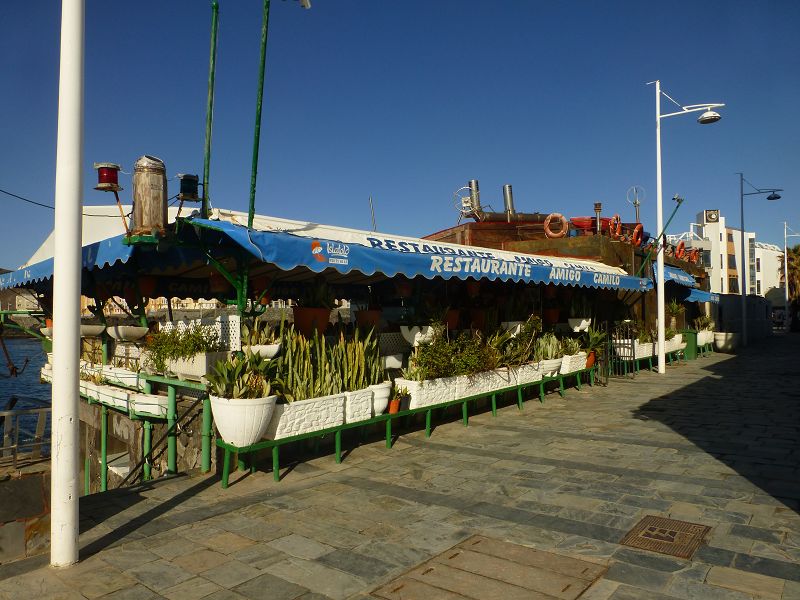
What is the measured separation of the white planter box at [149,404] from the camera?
24.7ft

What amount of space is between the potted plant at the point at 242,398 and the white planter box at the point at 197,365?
0.36 metres

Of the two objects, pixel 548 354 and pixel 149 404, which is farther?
pixel 548 354

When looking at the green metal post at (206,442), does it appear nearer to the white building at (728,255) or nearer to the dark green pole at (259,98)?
the dark green pole at (259,98)

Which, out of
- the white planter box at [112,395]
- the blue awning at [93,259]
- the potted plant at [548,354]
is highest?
the blue awning at [93,259]

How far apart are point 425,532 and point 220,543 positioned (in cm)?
168

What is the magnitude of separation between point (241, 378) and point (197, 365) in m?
0.93

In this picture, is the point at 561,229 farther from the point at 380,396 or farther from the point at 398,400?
the point at 380,396

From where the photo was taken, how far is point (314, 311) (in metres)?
7.70

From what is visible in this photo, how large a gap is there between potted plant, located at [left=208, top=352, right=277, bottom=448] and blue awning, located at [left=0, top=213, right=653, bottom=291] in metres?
1.20

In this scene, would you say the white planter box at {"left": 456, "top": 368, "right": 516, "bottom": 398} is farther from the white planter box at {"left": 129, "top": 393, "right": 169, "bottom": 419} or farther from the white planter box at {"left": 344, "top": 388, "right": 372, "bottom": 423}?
the white planter box at {"left": 129, "top": 393, "right": 169, "bottom": 419}

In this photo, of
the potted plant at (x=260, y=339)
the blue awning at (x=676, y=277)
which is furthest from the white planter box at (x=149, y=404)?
the blue awning at (x=676, y=277)

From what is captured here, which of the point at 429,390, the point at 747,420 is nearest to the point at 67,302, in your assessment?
the point at 429,390

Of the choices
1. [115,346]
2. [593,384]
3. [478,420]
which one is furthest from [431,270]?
[593,384]

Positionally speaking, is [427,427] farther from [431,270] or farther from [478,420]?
[431,270]
